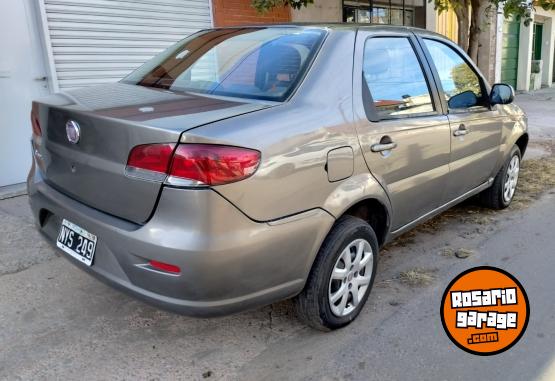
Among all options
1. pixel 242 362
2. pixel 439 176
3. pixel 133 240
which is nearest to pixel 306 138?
pixel 133 240

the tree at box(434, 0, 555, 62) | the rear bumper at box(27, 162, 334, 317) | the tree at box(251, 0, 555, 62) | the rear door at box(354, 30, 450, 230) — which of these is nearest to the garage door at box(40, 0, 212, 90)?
the tree at box(251, 0, 555, 62)

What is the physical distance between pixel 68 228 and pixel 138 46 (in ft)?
14.8

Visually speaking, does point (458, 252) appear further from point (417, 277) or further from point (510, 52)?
point (510, 52)

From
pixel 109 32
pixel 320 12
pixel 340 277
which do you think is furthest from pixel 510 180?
pixel 320 12

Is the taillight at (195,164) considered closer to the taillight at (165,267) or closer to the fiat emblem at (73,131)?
the taillight at (165,267)

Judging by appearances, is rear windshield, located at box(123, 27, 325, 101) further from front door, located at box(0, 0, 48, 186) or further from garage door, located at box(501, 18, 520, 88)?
garage door, located at box(501, 18, 520, 88)

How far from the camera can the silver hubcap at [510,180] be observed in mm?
4809

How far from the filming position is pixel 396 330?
9.30ft

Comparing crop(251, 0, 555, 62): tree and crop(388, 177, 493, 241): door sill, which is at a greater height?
crop(251, 0, 555, 62): tree

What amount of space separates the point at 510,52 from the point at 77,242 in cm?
1744

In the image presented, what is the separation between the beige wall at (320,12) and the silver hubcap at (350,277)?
21.4 ft

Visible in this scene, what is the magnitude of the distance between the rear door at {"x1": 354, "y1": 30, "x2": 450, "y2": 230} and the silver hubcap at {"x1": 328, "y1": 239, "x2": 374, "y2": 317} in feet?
1.26

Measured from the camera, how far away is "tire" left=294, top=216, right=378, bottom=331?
8.45 ft

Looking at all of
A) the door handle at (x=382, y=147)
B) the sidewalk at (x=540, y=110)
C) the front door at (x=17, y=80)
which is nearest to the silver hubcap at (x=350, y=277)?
the door handle at (x=382, y=147)
